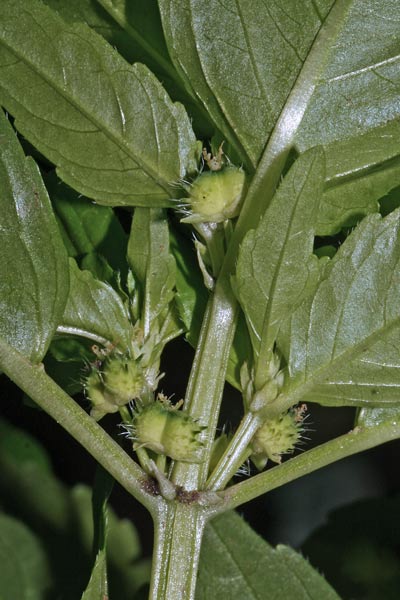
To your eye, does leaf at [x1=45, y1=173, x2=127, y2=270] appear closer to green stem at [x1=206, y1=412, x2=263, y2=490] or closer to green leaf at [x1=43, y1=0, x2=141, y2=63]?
green leaf at [x1=43, y1=0, x2=141, y2=63]

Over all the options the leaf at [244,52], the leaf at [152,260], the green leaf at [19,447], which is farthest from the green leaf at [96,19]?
the green leaf at [19,447]

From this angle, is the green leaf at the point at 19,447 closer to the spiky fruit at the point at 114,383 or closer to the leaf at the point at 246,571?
the leaf at the point at 246,571

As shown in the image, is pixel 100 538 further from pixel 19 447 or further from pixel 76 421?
pixel 19 447

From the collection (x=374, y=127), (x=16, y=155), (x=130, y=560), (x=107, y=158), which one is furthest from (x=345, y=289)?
(x=130, y=560)

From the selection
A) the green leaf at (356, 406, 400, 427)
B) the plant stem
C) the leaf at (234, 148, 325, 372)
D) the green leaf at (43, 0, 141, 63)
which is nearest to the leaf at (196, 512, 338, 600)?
the plant stem

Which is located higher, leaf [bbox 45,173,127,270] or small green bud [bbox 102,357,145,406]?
leaf [bbox 45,173,127,270]

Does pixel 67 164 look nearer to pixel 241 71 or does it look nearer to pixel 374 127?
pixel 241 71
